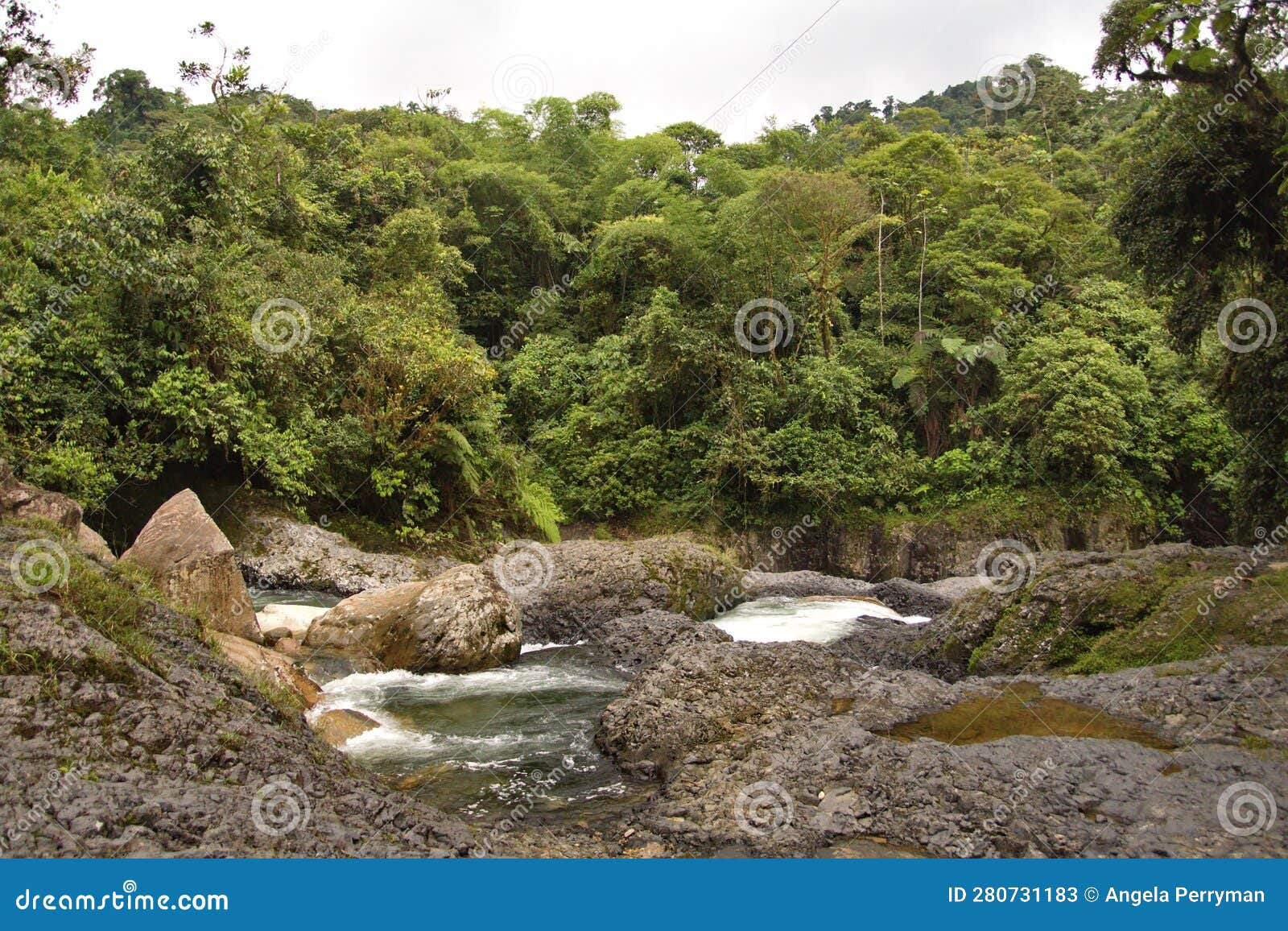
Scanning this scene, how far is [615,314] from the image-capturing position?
2705 centimetres

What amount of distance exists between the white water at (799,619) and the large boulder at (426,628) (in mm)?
3462

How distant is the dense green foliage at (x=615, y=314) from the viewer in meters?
13.5

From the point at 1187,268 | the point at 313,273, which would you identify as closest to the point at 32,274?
the point at 313,273

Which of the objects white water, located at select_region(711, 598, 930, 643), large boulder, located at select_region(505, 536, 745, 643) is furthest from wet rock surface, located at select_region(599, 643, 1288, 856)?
large boulder, located at select_region(505, 536, 745, 643)

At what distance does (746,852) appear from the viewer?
489 centimetres

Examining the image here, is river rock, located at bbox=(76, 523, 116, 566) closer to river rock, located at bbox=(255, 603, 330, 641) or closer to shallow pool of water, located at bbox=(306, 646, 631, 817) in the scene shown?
river rock, located at bbox=(255, 603, 330, 641)

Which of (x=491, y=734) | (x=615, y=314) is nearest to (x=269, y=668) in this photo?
(x=491, y=734)

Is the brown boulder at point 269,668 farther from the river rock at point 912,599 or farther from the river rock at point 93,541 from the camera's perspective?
the river rock at point 912,599

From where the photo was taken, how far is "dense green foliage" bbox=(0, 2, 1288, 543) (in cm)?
1348

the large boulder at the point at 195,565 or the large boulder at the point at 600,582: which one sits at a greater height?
the large boulder at the point at 195,565

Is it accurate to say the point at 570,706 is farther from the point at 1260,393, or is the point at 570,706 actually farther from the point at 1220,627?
the point at 1260,393

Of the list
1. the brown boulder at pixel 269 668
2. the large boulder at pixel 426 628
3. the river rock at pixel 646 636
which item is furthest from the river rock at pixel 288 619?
the river rock at pixel 646 636

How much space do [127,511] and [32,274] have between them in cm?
404

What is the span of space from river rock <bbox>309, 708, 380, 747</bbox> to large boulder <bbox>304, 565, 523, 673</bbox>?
1678mm
